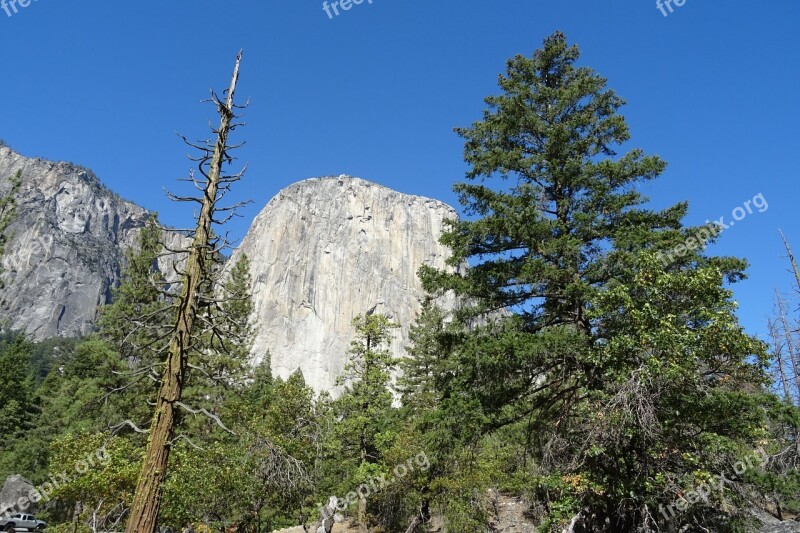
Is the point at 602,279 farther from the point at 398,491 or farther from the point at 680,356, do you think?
the point at 398,491

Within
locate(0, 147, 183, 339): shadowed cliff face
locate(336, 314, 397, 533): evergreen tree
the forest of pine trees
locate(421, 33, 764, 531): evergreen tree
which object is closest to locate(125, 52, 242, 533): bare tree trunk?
the forest of pine trees

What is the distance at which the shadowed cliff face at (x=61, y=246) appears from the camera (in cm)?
12594

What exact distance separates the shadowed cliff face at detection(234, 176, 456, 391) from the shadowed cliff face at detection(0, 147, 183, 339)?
51858 millimetres

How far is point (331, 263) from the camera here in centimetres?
9719

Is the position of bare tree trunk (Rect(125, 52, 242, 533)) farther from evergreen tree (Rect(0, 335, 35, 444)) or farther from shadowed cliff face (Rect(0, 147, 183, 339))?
shadowed cliff face (Rect(0, 147, 183, 339))

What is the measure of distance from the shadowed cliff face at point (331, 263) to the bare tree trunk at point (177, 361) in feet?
265

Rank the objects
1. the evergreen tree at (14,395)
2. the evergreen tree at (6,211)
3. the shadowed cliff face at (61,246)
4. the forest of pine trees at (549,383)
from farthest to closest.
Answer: the shadowed cliff face at (61,246)
the evergreen tree at (14,395)
the evergreen tree at (6,211)
the forest of pine trees at (549,383)

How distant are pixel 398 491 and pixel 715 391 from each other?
41.2 ft

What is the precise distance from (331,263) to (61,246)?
301ft

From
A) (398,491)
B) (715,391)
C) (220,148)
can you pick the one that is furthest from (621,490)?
(398,491)

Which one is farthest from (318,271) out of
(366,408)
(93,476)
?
(93,476)

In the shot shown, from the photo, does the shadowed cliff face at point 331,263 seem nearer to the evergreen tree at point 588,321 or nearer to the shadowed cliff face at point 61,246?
the shadowed cliff face at point 61,246

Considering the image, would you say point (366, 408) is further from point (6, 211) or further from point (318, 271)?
point (318, 271)

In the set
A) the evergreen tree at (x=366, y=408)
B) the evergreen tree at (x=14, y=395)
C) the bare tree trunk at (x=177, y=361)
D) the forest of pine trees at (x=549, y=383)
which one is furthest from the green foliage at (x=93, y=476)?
the evergreen tree at (x=14, y=395)
